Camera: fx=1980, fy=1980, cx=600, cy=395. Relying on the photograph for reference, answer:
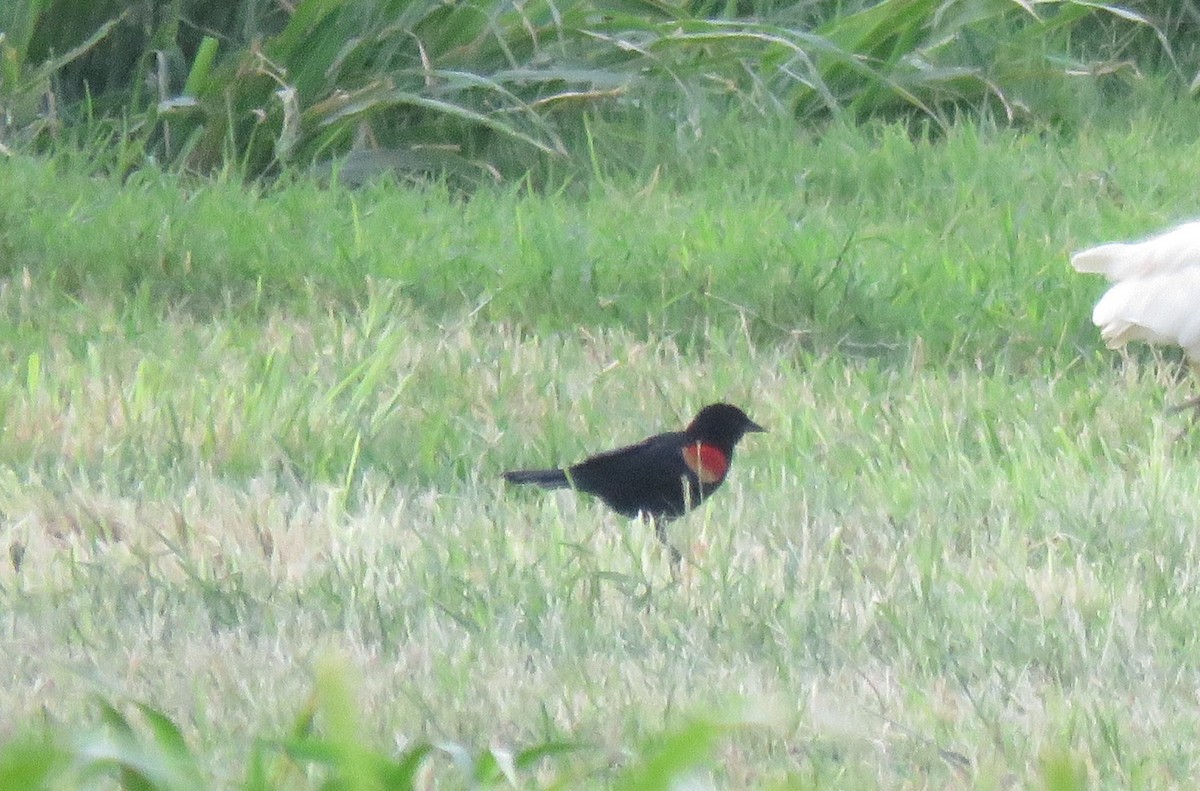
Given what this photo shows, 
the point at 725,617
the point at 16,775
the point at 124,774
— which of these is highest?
the point at 16,775

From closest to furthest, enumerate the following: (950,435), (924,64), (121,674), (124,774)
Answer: (124,774), (121,674), (950,435), (924,64)

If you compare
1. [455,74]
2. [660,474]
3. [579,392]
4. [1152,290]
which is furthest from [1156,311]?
[455,74]

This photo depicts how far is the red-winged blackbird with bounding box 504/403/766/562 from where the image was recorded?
3.59m

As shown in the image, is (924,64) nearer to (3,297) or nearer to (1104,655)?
(3,297)

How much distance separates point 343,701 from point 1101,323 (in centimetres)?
387

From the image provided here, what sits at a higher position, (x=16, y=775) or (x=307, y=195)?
(x=16, y=775)

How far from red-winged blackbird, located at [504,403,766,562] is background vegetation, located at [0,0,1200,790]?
67 millimetres

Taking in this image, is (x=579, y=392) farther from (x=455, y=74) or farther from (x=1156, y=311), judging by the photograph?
(x=455, y=74)

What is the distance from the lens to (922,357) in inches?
198

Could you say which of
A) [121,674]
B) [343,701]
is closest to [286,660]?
[121,674]

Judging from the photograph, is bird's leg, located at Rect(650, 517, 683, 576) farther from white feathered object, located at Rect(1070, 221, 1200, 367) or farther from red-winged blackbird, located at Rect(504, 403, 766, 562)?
white feathered object, located at Rect(1070, 221, 1200, 367)

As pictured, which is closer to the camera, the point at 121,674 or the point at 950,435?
the point at 121,674

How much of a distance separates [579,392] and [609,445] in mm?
340

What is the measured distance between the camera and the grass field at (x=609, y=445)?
2.70 metres
